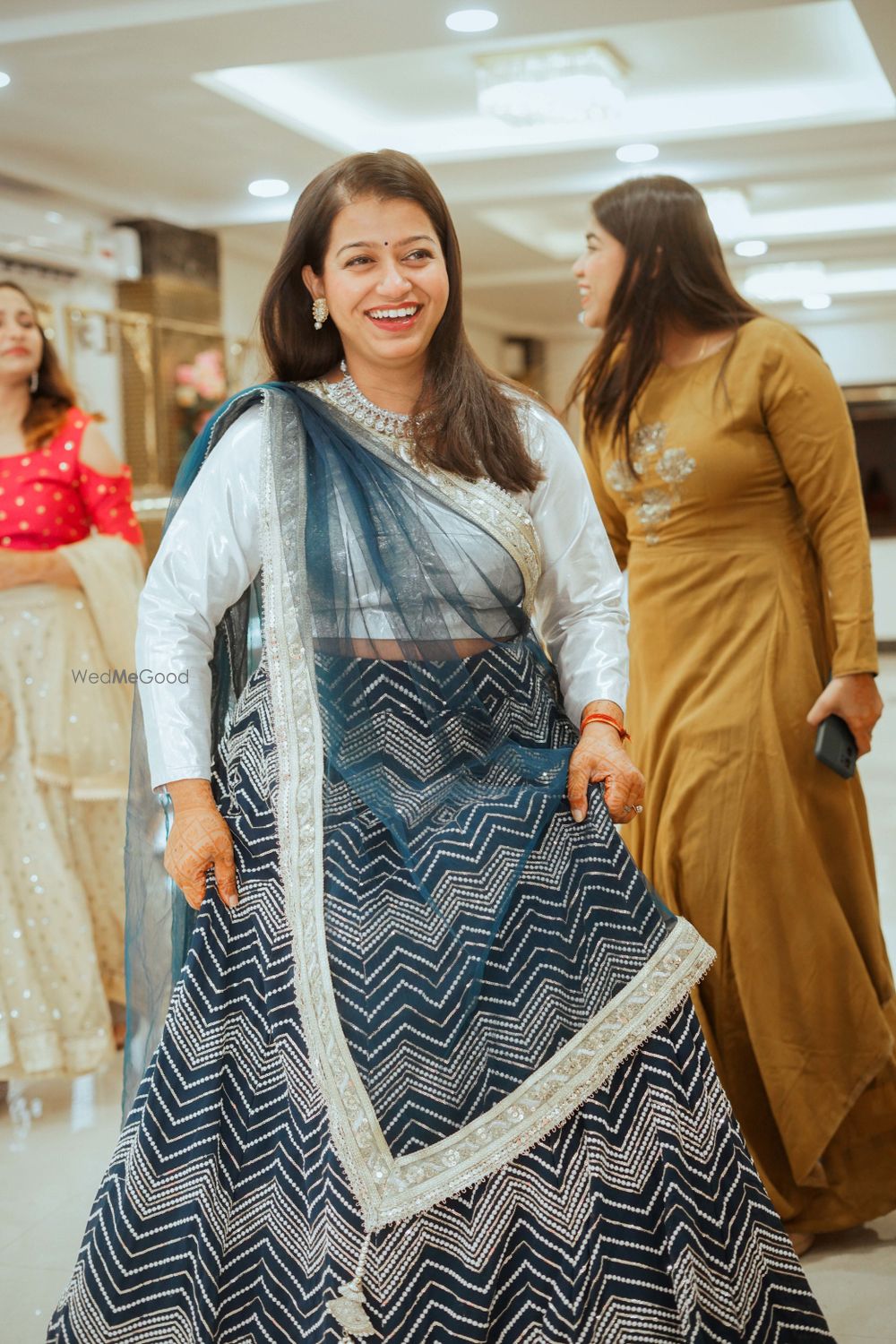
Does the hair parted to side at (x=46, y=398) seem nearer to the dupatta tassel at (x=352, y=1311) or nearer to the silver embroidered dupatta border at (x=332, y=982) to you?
the silver embroidered dupatta border at (x=332, y=982)

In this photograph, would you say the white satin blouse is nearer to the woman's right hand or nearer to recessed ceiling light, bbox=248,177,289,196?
the woman's right hand

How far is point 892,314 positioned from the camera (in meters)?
12.6

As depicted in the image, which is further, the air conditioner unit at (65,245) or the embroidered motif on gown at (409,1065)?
the air conditioner unit at (65,245)

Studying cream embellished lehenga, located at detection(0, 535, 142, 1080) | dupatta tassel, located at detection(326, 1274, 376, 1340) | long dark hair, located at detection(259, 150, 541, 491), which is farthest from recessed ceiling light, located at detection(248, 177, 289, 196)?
dupatta tassel, located at detection(326, 1274, 376, 1340)

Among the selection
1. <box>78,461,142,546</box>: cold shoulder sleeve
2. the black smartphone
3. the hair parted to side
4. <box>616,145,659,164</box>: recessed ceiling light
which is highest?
<box>616,145,659,164</box>: recessed ceiling light

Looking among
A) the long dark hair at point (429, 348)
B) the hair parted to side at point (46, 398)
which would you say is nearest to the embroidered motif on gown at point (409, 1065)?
the long dark hair at point (429, 348)

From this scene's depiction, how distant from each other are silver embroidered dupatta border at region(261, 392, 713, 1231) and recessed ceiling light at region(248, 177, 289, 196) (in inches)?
225

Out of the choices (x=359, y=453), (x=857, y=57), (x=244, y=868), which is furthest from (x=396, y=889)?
(x=857, y=57)

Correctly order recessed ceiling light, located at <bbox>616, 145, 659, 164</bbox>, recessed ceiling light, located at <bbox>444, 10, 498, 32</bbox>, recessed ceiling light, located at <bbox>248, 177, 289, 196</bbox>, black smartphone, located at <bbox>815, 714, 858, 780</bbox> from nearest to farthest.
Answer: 1. black smartphone, located at <bbox>815, 714, 858, 780</bbox>
2. recessed ceiling light, located at <bbox>444, 10, 498, 32</bbox>
3. recessed ceiling light, located at <bbox>616, 145, 659, 164</bbox>
4. recessed ceiling light, located at <bbox>248, 177, 289, 196</bbox>

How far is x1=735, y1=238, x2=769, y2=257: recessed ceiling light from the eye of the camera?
934cm

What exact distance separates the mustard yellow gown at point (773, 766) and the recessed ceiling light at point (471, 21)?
277 cm

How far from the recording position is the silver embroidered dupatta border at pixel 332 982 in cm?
154

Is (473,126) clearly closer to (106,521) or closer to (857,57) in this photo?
(857,57)

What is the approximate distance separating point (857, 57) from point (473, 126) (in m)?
1.90
